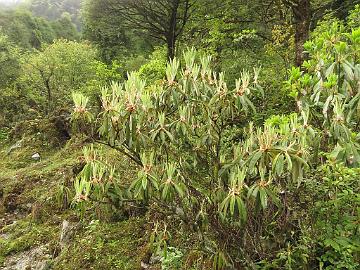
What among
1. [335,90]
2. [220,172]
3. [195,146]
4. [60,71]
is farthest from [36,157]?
[335,90]

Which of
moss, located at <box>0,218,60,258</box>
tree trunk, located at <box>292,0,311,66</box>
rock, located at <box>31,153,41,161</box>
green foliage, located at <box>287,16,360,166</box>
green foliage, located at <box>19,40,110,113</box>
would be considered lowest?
rock, located at <box>31,153,41,161</box>

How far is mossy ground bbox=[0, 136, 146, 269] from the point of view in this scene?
6039 mm

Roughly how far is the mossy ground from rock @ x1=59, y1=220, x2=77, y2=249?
116 millimetres

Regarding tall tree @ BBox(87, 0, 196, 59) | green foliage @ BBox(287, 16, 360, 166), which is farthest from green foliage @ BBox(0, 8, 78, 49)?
green foliage @ BBox(287, 16, 360, 166)

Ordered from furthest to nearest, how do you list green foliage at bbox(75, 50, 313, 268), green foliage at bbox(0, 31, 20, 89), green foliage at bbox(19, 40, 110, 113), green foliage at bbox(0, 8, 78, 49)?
green foliage at bbox(0, 8, 78, 49), green foliage at bbox(0, 31, 20, 89), green foliage at bbox(19, 40, 110, 113), green foliage at bbox(75, 50, 313, 268)

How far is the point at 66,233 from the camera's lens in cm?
698

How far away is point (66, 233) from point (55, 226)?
1053 millimetres

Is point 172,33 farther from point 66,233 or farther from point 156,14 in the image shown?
point 66,233

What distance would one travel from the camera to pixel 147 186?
10.2ft

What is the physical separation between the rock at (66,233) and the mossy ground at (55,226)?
12cm

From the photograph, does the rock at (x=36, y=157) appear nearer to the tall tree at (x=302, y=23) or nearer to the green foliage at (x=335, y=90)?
the tall tree at (x=302, y=23)

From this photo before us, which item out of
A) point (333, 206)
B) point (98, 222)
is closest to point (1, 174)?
point (98, 222)

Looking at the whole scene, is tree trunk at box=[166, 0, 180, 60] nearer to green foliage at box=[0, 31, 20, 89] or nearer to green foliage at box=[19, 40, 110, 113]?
green foliage at box=[19, 40, 110, 113]

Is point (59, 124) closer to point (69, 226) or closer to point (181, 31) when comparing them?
point (181, 31)
